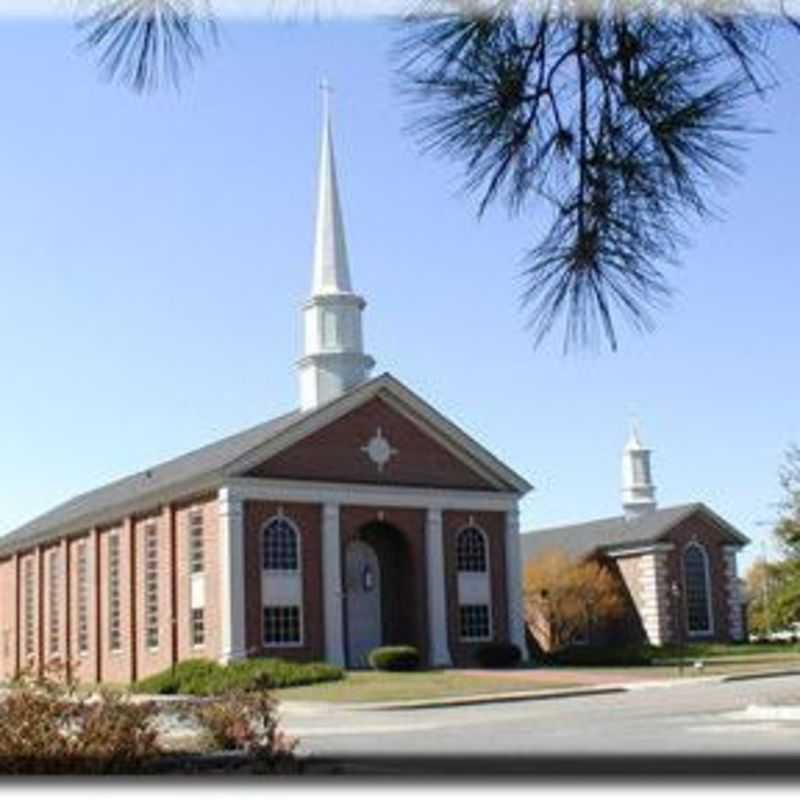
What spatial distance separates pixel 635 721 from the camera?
18.7 m

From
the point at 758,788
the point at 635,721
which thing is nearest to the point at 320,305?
the point at 635,721

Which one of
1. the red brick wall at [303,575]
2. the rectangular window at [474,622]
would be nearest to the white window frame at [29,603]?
the red brick wall at [303,575]

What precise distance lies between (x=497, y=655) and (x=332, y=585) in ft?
14.9

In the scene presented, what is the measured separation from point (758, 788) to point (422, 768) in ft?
8.71

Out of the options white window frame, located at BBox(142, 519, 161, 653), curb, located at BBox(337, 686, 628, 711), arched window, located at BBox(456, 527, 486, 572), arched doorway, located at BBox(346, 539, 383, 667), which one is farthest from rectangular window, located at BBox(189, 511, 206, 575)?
curb, located at BBox(337, 686, 628, 711)

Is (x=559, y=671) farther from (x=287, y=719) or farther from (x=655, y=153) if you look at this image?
(x=655, y=153)

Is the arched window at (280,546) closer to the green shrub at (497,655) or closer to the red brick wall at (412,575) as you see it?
the red brick wall at (412,575)

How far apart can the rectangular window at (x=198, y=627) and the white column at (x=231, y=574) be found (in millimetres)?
889

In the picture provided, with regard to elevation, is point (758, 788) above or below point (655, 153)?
below

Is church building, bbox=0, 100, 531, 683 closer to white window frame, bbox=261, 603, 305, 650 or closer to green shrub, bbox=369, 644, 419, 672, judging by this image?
white window frame, bbox=261, 603, 305, 650

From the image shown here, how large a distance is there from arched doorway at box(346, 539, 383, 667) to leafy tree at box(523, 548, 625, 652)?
1040 cm

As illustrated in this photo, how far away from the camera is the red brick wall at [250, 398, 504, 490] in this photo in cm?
3691

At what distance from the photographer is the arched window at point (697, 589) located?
52.1 m

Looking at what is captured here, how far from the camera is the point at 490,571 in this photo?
40.4 metres
